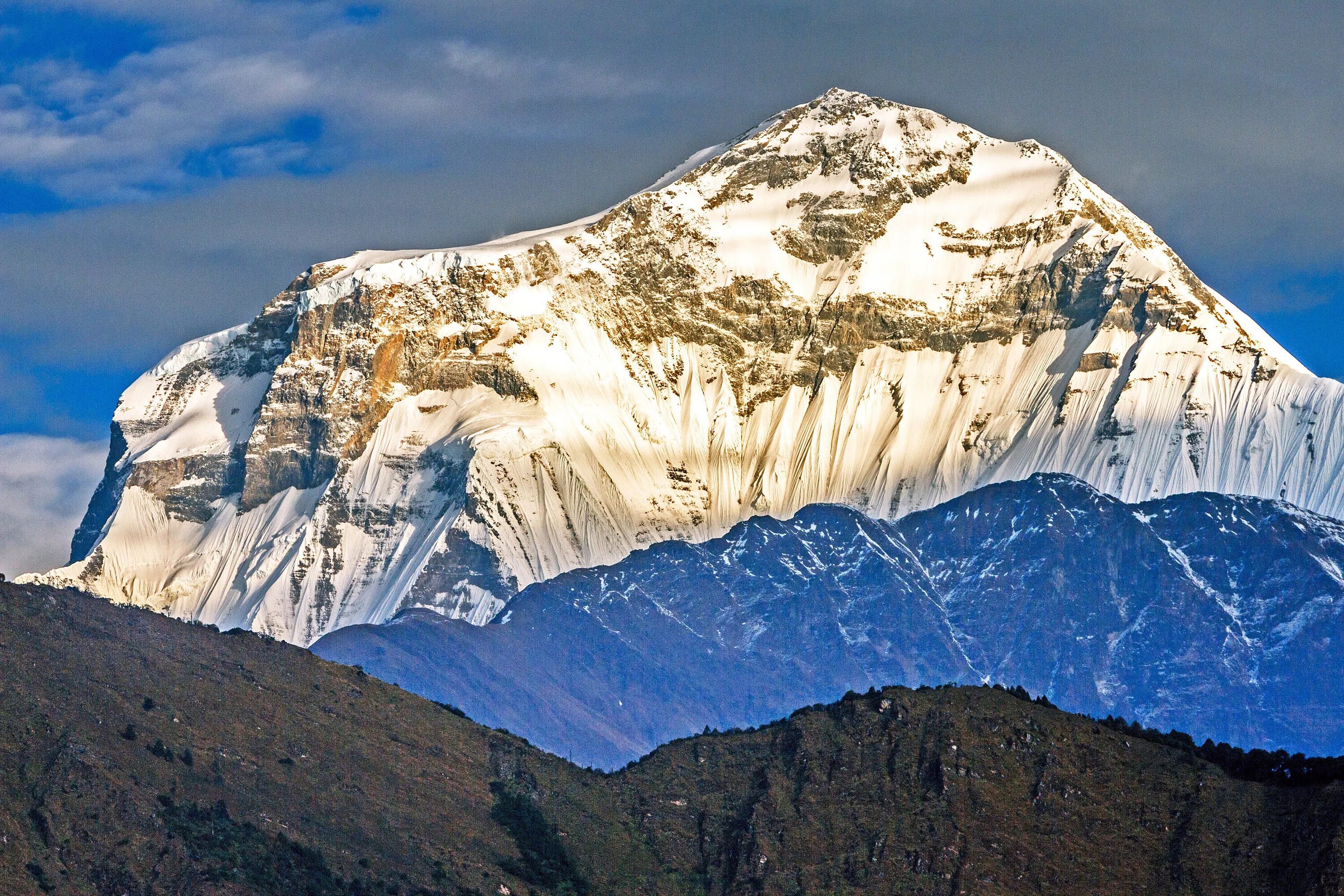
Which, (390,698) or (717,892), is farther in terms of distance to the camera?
(390,698)

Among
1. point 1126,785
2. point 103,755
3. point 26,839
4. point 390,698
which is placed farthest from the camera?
point 390,698

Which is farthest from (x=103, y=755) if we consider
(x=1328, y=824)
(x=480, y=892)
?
(x=1328, y=824)

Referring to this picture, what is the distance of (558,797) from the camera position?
162 m

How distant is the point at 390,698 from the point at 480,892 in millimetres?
24295

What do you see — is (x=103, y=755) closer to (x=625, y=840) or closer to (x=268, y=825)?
(x=268, y=825)

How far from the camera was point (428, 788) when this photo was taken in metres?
158

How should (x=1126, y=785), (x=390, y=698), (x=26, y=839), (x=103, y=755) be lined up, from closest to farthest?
(x=26, y=839), (x=103, y=755), (x=1126, y=785), (x=390, y=698)

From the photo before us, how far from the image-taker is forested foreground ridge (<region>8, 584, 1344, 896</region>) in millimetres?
143500

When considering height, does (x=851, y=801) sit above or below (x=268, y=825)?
above

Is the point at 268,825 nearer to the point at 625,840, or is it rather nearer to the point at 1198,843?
the point at 625,840

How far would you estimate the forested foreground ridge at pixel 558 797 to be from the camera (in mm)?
143500

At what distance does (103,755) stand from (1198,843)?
53.9 metres

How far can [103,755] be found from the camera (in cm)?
14588

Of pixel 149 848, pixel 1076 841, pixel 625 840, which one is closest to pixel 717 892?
pixel 625 840
